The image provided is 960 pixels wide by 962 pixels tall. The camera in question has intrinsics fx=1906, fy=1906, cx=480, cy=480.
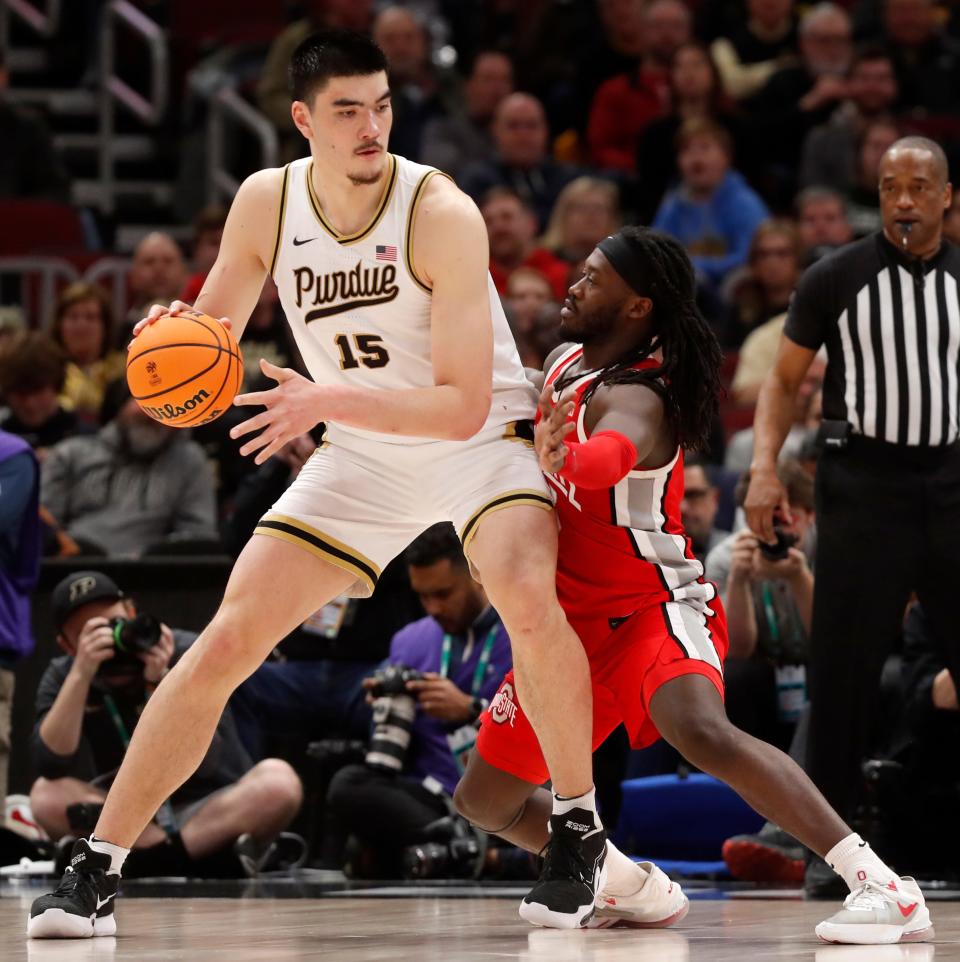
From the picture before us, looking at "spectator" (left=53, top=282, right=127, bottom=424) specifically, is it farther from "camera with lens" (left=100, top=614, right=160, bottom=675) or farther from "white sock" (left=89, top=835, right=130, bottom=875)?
"white sock" (left=89, top=835, right=130, bottom=875)

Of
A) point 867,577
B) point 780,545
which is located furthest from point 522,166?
point 867,577

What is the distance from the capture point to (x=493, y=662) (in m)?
7.44

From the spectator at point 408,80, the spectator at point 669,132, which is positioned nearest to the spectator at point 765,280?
the spectator at point 669,132

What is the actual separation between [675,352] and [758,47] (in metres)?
8.98

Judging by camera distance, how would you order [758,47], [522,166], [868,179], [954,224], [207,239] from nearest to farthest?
1. [954,224]
2. [868,179]
3. [207,239]
4. [522,166]
5. [758,47]

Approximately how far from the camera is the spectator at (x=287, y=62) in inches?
520

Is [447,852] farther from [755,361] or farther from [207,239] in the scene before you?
[207,239]

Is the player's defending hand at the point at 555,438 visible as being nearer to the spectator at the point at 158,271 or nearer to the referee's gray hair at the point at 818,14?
the spectator at the point at 158,271

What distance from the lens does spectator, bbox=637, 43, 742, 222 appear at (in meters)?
12.2

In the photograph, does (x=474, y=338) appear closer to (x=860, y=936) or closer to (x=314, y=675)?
(x=860, y=936)

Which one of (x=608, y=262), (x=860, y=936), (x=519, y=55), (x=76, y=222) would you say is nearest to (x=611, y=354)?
(x=608, y=262)

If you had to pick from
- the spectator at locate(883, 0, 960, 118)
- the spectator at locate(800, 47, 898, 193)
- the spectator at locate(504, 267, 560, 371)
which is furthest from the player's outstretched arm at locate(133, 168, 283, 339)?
the spectator at locate(883, 0, 960, 118)

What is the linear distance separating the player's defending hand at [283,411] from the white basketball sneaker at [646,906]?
1.59 metres

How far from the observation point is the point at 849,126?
1190 centimetres
